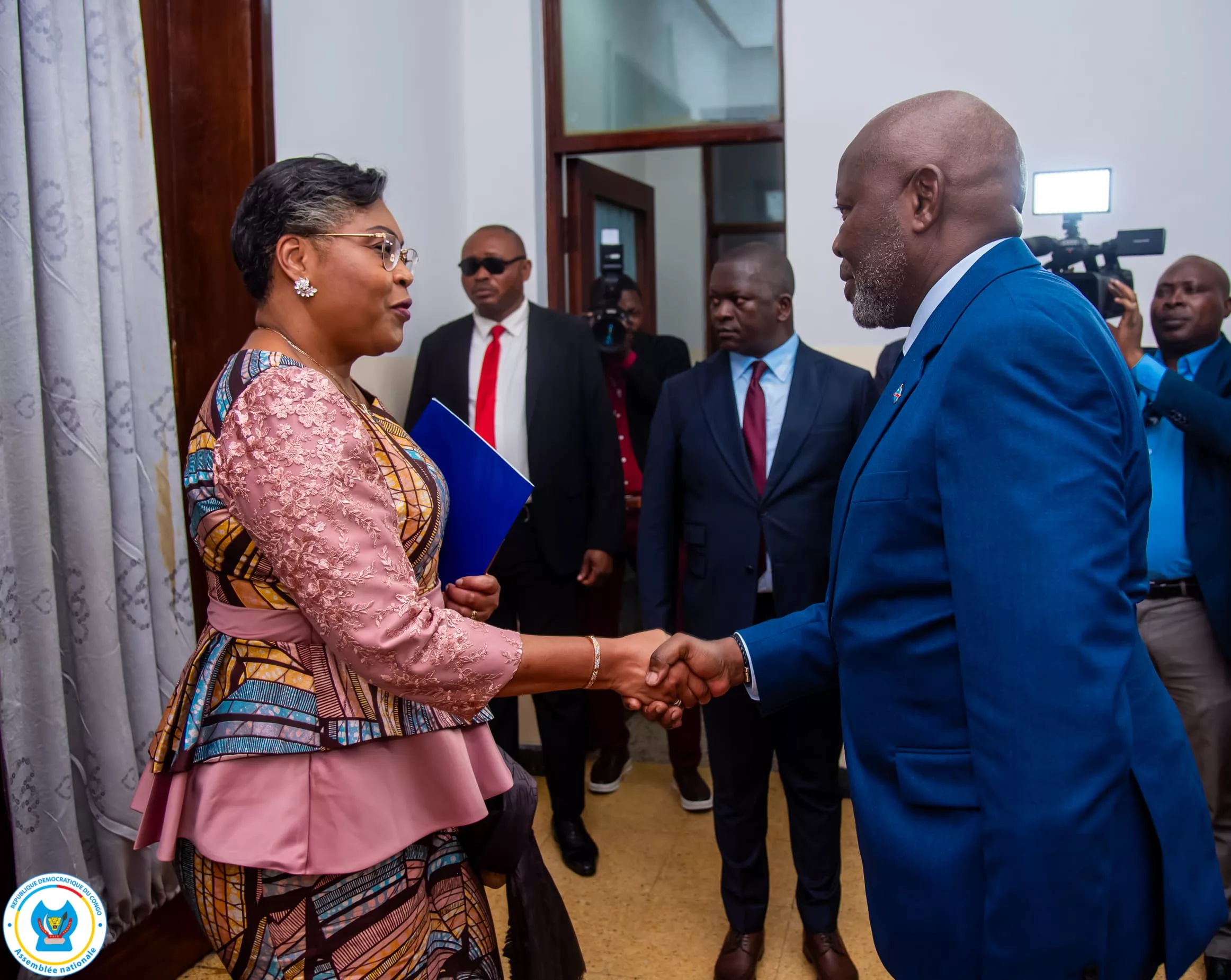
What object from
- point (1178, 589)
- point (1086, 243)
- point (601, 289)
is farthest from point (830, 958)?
point (601, 289)

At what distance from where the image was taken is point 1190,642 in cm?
246

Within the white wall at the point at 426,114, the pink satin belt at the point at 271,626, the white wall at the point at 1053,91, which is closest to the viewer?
the pink satin belt at the point at 271,626

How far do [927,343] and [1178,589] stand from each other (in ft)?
5.45

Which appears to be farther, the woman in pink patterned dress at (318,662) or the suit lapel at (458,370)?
the suit lapel at (458,370)

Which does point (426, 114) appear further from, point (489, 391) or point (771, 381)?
point (771, 381)

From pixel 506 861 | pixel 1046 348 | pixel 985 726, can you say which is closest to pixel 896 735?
pixel 985 726

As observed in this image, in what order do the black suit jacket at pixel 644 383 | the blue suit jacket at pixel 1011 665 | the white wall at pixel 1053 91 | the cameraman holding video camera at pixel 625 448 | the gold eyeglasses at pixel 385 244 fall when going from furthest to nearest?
the black suit jacket at pixel 644 383, the cameraman holding video camera at pixel 625 448, the white wall at pixel 1053 91, the gold eyeglasses at pixel 385 244, the blue suit jacket at pixel 1011 665

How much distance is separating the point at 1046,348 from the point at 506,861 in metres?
1.02

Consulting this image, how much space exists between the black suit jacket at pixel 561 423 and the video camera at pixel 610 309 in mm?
322

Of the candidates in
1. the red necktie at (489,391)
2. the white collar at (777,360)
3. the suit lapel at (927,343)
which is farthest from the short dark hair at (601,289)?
the suit lapel at (927,343)

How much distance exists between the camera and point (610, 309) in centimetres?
363

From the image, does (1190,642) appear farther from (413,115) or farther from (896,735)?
(413,115)

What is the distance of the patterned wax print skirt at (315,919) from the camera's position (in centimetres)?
126

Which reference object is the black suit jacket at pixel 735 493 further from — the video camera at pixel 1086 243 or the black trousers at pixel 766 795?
the video camera at pixel 1086 243
